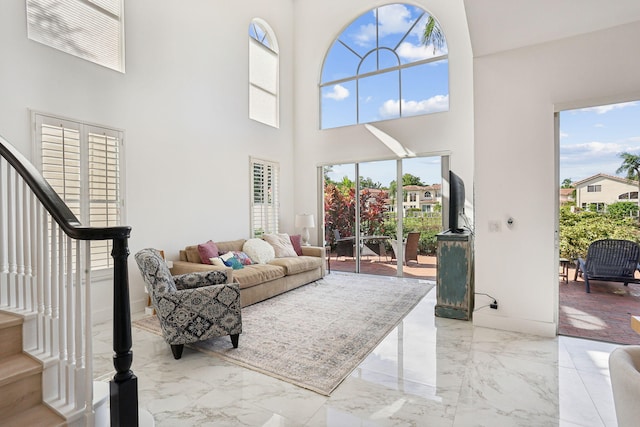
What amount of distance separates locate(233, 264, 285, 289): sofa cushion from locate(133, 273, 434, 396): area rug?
0.32 m

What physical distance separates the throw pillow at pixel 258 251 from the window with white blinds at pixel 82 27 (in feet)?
9.83

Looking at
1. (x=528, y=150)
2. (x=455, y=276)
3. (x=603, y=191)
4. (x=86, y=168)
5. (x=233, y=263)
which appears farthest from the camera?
(x=233, y=263)

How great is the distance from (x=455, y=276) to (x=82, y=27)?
5.27 meters

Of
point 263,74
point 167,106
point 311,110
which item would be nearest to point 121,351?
point 167,106

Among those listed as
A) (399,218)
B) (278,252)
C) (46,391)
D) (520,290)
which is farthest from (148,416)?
(399,218)

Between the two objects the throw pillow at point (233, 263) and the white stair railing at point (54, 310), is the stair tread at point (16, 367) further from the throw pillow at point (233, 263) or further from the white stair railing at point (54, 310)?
the throw pillow at point (233, 263)

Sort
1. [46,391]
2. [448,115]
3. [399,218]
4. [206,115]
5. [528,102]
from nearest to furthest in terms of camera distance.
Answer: [46,391], [528,102], [206,115], [448,115], [399,218]

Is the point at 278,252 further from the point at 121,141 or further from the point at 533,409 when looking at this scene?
the point at 533,409

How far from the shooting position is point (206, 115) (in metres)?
5.24

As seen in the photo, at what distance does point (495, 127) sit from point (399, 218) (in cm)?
296

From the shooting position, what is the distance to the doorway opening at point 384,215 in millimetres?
6027

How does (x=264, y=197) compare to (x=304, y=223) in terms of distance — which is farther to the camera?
(x=304, y=223)

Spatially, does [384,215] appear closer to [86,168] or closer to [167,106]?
[167,106]

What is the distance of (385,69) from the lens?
6434mm
